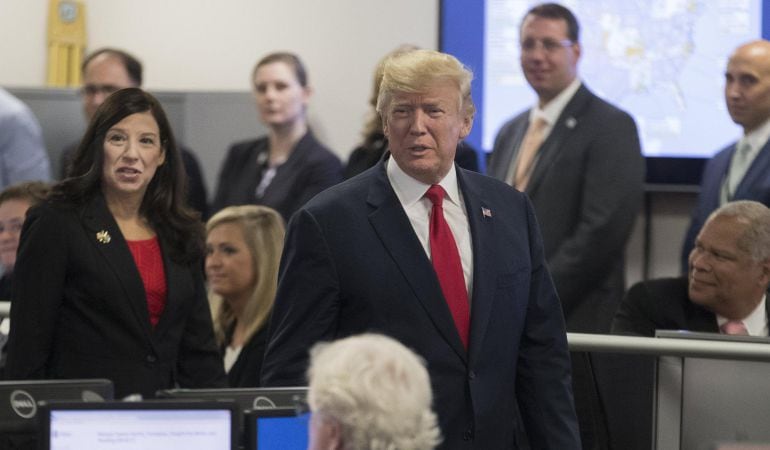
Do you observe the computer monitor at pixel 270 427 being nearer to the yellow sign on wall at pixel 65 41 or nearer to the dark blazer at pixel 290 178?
the dark blazer at pixel 290 178

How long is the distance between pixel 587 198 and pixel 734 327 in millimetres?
1197

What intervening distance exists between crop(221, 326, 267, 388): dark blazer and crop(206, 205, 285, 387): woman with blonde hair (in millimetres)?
80

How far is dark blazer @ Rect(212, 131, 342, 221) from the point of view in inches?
236

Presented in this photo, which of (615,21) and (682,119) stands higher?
(615,21)

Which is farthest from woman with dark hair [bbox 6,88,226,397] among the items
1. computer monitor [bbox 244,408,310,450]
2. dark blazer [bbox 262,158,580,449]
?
computer monitor [bbox 244,408,310,450]

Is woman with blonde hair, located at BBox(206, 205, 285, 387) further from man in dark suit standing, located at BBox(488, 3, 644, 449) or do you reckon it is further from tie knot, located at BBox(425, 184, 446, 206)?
tie knot, located at BBox(425, 184, 446, 206)

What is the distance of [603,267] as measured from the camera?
5.35m

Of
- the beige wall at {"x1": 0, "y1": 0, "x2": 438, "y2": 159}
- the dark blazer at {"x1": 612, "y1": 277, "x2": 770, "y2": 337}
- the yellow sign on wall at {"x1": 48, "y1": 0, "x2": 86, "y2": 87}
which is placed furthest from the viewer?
the yellow sign on wall at {"x1": 48, "y1": 0, "x2": 86, "y2": 87}

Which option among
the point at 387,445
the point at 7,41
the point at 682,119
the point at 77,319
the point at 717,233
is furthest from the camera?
the point at 7,41

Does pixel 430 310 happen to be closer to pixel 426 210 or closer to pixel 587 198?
pixel 426 210

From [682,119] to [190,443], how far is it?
434cm

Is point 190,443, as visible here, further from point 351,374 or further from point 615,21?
point 615,21

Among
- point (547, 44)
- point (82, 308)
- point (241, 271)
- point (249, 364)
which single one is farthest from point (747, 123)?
point (82, 308)

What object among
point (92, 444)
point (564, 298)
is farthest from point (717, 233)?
point (92, 444)
